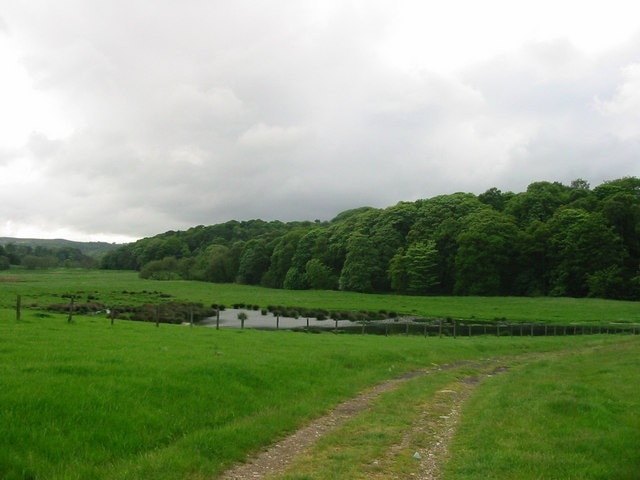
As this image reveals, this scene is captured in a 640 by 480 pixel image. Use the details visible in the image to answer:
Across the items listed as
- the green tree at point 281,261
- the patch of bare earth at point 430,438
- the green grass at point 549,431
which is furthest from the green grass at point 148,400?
the green tree at point 281,261

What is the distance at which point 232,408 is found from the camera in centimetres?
1423

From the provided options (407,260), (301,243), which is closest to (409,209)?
(407,260)

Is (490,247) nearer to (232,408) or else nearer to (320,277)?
(320,277)

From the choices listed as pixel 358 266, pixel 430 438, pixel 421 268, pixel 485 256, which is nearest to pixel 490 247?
pixel 485 256

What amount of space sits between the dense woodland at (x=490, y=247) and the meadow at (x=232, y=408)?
7121cm

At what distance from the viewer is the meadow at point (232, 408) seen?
9891mm

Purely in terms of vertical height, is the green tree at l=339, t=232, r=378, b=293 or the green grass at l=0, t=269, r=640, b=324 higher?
the green tree at l=339, t=232, r=378, b=293

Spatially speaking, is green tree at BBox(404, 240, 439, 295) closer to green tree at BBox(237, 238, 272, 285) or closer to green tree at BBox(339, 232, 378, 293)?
green tree at BBox(339, 232, 378, 293)

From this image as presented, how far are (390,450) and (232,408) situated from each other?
4839mm

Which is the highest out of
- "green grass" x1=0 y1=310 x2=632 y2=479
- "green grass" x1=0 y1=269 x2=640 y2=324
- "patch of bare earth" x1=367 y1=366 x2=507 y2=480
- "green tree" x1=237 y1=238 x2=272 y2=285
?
"green tree" x1=237 y1=238 x2=272 y2=285

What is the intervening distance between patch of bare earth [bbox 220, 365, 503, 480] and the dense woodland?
81340 mm

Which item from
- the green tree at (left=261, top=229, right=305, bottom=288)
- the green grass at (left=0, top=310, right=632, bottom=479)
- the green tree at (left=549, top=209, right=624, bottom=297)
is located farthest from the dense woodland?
the green grass at (left=0, top=310, right=632, bottom=479)

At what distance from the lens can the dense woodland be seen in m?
90.4

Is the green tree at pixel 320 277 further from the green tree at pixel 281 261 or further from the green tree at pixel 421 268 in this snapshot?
the green tree at pixel 421 268
